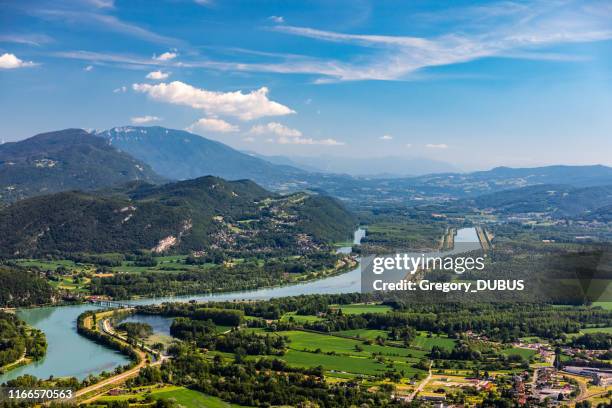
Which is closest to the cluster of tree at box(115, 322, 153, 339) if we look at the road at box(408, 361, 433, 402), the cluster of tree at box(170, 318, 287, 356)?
the cluster of tree at box(170, 318, 287, 356)

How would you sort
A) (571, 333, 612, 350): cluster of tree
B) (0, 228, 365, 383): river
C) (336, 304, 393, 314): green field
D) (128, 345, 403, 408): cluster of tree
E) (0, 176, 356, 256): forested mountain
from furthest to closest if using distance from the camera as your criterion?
(0, 176, 356, 256): forested mountain → (336, 304, 393, 314): green field → (571, 333, 612, 350): cluster of tree → (0, 228, 365, 383): river → (128, 345, 403, 408): cluster of tree

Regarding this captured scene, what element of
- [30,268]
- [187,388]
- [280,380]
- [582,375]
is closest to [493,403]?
[582,375]

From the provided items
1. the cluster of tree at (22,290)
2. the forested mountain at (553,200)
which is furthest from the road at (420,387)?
the forested mountain at (553,200)

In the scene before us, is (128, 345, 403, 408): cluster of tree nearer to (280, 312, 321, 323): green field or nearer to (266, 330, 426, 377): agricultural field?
(266, 330, 426, 377): agricultural field

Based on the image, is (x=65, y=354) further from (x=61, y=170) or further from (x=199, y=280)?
(x=61, y=170)

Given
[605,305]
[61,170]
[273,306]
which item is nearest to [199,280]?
[273,306]

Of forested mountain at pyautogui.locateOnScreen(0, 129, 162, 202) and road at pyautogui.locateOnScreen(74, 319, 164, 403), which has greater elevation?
forested mountain at pyautogui.locateOnScreen(0, 129, 162, 202)

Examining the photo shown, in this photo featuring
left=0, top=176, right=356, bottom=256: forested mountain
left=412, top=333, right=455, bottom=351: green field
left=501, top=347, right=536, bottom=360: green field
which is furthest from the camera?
left=0, top=176, right=356, bottom=256: forested mountain
